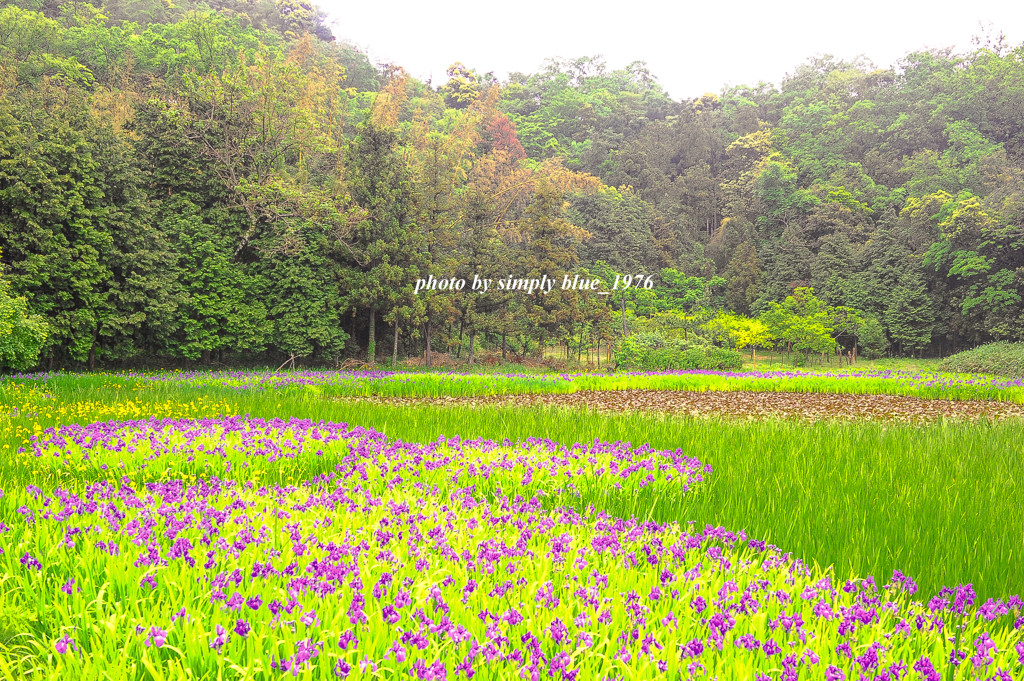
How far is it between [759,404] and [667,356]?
1260 centimetres

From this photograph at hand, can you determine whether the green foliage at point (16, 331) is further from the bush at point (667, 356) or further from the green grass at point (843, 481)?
the bush at point (667, 356)

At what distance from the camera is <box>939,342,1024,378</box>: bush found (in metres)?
23.4

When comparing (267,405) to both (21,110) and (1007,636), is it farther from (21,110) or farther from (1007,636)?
(21,110)

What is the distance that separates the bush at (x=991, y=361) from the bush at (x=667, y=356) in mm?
9485

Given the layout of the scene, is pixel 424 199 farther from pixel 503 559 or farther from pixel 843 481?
pixel 503 559

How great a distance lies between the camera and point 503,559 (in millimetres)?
2701

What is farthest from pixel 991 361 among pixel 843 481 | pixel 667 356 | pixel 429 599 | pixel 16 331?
pixel 16 331

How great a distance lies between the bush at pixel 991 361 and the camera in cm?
2342

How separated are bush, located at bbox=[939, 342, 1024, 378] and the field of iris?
22.2 m

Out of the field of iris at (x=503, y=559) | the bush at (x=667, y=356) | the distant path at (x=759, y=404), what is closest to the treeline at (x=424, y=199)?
the bush at (x=667, y=356)

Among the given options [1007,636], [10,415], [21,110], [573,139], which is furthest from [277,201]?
[573,139]

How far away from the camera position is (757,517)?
12.9 ft

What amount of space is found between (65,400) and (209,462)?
21.6ft

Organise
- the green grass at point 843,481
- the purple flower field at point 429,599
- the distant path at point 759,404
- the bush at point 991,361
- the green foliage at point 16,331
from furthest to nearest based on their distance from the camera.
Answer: the bush at point 991,361 < the green foliage at point 16,331 < the distant path at point 759,404 < the green grass at point 843,481 < the purple flower field at point 429,599
